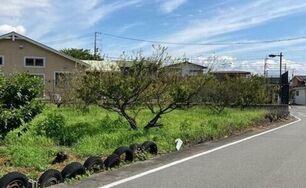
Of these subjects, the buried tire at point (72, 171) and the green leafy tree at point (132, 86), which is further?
the green leafy tree at point (132, 86)

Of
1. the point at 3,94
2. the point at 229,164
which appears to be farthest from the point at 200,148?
the point at 3,94

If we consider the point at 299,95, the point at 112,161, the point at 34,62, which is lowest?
the point at 299,95

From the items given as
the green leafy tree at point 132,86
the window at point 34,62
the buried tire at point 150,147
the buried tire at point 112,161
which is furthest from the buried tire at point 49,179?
the window at point 34,62

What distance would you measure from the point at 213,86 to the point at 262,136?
11.2 meters

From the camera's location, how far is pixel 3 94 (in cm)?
1031

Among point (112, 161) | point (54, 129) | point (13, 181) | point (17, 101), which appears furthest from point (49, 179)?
point (54, 129)

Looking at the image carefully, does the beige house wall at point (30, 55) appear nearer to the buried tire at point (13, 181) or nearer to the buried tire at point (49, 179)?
the buried tire at point (49, 179)

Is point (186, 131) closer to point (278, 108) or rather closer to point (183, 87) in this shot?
point (183, 87)

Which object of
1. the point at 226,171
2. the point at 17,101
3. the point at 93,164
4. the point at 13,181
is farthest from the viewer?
the point at 17,101

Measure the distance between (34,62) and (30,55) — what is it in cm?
76

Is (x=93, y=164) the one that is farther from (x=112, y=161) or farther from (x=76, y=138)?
(x=76, y=138)

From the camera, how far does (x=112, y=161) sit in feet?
32.7

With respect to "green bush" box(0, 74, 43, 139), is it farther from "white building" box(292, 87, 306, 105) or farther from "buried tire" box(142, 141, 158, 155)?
"white building" box(292, 87, 306, 105)

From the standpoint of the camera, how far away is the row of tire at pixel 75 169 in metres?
7.29
